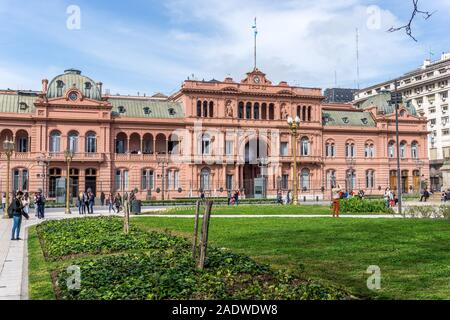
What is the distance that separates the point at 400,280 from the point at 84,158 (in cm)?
5659

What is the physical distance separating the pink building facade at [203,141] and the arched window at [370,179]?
0.16 m

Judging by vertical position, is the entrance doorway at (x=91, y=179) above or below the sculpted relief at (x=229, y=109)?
below

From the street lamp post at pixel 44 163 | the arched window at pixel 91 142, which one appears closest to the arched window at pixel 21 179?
the street lamp post at pixel 44 163

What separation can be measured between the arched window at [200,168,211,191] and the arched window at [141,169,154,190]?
22.2 feet

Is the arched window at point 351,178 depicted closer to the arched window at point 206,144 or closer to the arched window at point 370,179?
the arched window at point 370,179

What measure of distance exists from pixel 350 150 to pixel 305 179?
987 centimetres

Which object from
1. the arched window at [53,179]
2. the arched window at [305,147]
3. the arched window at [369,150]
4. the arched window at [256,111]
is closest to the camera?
the arched window at [53,179]

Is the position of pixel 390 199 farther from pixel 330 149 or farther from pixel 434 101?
pixel 434 101

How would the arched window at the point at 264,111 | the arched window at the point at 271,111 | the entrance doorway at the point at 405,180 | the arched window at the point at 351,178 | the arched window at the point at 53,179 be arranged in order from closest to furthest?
the arched window at the point at 53,179 < the arched window at the point at 264,111 < the arched window at the point at 271,111 < the arched window at the point at 351,178 < the entrance doorway at the point at 405,180

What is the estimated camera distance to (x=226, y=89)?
6938 cm

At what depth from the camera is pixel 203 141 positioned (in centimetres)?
6875

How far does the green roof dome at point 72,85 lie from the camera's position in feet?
209
